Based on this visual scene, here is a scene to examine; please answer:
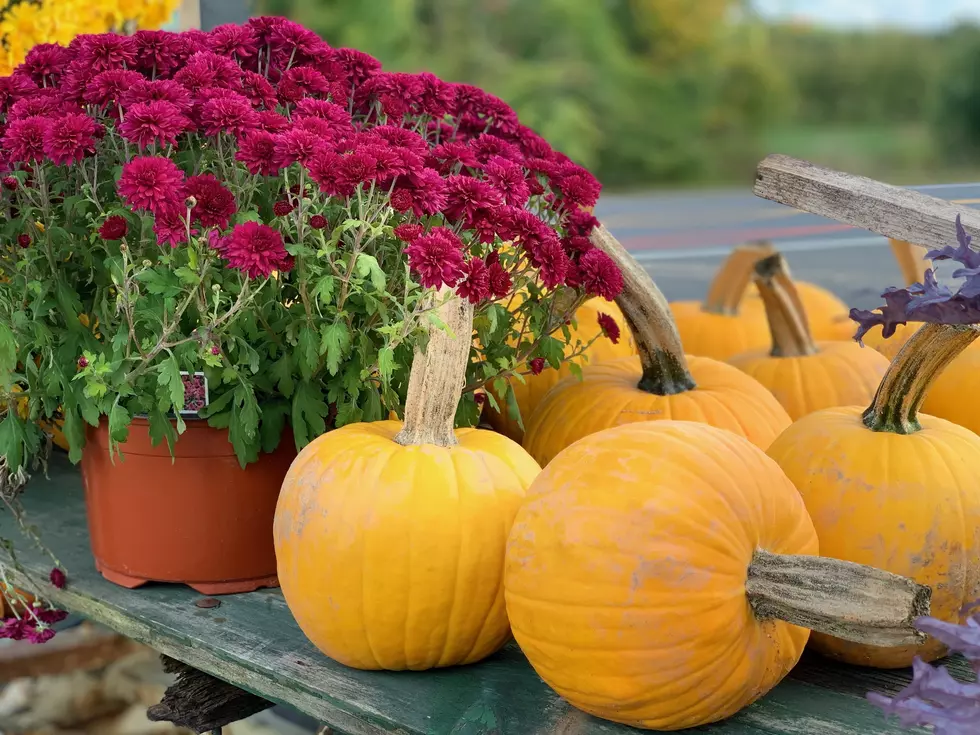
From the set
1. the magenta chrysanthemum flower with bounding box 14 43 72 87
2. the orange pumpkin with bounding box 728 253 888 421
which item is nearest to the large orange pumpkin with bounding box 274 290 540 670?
the magenta chrysanthemum flower with bounding box 14 43 72 87

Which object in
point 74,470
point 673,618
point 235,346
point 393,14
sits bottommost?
point 74,470

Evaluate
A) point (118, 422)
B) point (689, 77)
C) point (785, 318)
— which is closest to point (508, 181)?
point (118, 422)

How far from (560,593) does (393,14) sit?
917 cm

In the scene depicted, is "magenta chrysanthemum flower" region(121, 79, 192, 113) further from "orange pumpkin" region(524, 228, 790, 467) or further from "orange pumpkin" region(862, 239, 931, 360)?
"orange pumpkin" region(862, 239, 931, 360)

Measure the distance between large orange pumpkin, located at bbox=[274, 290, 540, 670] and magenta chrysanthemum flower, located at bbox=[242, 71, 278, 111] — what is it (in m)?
0.33

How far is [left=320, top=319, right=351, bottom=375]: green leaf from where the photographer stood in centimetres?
105

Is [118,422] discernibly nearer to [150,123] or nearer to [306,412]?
[306,412]

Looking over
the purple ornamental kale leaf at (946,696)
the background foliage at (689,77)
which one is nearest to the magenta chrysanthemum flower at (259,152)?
the purple ornamental kale leaf at (946,696)

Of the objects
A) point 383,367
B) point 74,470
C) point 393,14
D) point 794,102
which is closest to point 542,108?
point 393,14

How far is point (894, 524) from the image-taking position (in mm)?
1006

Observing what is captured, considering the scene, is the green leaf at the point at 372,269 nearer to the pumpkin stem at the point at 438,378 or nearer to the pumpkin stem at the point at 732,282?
the pumpkin stem at the point at 438,378

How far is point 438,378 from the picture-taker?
1034mm

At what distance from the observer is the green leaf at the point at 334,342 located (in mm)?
1055

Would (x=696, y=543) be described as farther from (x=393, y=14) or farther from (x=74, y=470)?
(x=393, y=14)
